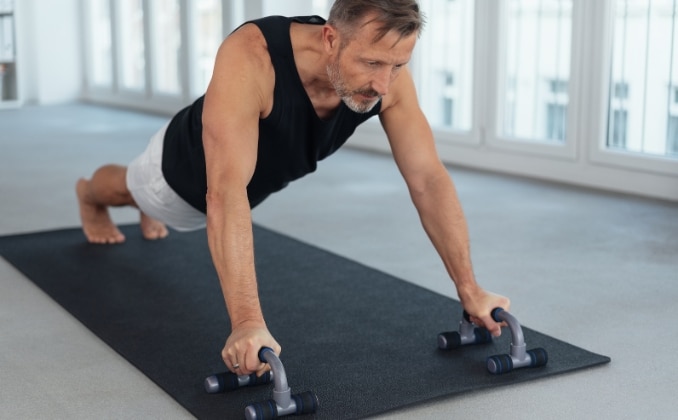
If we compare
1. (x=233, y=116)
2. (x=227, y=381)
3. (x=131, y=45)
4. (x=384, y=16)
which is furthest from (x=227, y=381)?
(x=131, y=45)

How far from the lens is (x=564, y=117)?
14.0 ft

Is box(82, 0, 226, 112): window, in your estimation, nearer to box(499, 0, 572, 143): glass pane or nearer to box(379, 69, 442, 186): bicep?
box(499, 0, 572, 143): glass pane

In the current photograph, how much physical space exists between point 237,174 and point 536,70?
2.84m

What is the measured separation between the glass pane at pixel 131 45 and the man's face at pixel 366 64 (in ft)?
20.2

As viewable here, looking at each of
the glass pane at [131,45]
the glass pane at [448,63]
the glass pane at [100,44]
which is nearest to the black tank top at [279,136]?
the glass pane at [448,63]

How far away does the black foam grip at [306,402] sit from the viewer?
66.6 inches

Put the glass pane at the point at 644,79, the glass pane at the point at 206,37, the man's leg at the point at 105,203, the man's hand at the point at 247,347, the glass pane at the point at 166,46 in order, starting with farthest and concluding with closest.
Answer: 1. the glass pane at the point at 166,46
2. the glass pane at the point at 206,37
3. the glass pane at the point at 644,79
4. the man's leg at the point at 105,203
5. the man's hand at the point at 247,347

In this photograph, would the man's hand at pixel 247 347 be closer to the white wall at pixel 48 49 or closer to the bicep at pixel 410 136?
the bicep at pixel 410 136

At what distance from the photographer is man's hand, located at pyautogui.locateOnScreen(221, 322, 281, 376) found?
5.37 ft

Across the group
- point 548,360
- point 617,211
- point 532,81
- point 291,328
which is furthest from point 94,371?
point 532,81

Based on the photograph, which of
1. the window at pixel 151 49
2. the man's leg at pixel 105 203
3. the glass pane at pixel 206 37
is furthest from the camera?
the window at pixel 151 49

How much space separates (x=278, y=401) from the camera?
168 centimetres

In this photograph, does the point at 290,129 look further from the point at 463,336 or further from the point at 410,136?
the point at 463,336

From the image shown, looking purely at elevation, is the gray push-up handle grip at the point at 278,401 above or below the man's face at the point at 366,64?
below
